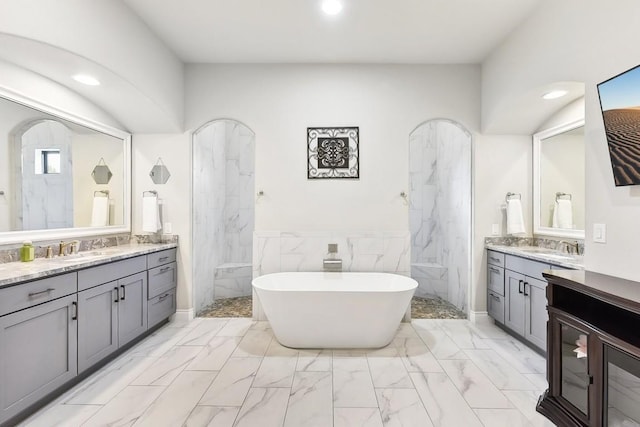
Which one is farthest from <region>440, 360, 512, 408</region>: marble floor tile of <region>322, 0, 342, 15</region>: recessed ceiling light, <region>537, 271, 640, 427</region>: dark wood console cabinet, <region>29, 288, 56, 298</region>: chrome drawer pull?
<region>322, 0, 342, 15</region>: recessed ceiling light

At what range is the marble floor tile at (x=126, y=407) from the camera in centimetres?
191

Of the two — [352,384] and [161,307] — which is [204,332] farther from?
[352,384]

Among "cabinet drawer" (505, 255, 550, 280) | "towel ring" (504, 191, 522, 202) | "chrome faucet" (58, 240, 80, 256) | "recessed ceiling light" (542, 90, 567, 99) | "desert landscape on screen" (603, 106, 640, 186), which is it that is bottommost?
"cabinet drawer" (505, 255, 550, 280)

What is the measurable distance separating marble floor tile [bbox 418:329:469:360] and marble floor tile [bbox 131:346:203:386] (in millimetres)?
2179

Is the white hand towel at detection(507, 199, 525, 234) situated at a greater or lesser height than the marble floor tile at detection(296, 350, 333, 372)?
greater

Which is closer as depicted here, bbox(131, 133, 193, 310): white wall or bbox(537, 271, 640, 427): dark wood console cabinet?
bbox(537, 271, 640, 427): dark wood console cabinet

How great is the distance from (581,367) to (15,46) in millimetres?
3930

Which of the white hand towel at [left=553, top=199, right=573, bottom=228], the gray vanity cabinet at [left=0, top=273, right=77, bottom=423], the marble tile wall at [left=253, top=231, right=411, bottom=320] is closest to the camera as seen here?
the gray vanity cabinet at [left=0, top=273, right=77, bottom=423]

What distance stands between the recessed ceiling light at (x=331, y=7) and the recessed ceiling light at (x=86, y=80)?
2.07 m

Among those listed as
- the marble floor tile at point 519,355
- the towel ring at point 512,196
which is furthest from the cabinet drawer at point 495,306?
the towel ring at point 512,196

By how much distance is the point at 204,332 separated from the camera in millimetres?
3338

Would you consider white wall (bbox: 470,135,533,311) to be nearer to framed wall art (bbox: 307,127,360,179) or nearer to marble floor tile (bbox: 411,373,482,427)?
framed wall art (bbox: 307,127,360,179)

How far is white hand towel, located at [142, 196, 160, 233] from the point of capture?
11.7ft

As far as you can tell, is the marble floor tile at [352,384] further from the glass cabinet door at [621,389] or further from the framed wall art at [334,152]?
the framed wall art at [334,152]
